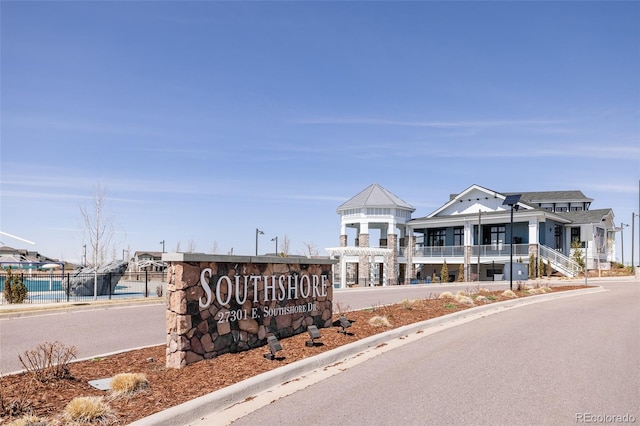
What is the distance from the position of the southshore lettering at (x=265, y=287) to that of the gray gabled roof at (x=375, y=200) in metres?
35.7

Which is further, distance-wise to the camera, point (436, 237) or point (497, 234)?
point (436, 237)

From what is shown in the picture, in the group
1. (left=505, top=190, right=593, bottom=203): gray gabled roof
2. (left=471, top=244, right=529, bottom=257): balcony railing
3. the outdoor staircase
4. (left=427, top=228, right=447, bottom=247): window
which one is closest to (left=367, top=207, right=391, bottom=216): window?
(left=427, top=228, right=447, bottom=247): window

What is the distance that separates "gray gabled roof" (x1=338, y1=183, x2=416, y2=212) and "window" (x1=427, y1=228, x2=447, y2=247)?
2.97 metres

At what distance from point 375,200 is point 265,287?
3831 centimetres

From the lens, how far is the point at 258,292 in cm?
947

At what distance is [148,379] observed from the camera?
716cm

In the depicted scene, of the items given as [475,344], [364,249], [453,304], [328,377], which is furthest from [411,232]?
[328,377]

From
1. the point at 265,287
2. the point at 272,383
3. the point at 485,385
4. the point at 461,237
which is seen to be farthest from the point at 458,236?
the point at 272,383

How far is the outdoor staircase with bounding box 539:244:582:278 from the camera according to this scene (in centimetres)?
3801

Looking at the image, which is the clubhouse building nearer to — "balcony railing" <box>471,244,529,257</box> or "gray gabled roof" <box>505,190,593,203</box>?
"balcony railing" <box>471,244,529,257</box>

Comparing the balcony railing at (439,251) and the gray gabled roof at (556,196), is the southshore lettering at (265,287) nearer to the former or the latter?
the balcony railing at (439,251)

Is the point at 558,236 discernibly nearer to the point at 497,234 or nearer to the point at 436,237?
the point at 497,234

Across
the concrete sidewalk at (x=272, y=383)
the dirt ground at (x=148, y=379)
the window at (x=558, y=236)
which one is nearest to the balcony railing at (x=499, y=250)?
the window at (x=558, y=236)

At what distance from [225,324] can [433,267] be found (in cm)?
4328
